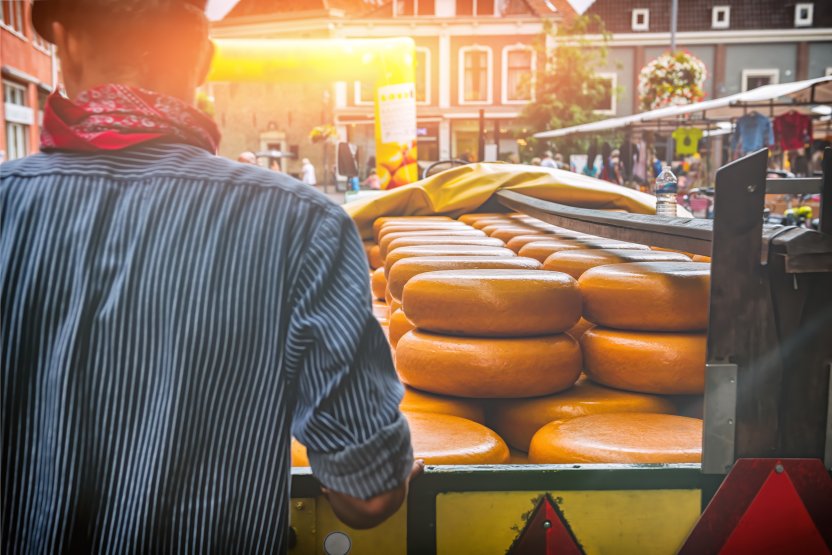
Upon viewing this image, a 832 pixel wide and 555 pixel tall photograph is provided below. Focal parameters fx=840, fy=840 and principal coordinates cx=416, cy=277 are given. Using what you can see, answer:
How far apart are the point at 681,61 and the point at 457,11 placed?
51.1ft

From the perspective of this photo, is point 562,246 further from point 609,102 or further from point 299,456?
point 609,102

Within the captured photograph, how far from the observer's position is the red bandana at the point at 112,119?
101 centimetres

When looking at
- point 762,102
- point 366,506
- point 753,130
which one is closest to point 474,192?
point 366,506

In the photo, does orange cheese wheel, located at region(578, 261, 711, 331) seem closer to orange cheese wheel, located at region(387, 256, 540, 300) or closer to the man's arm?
orange cheese wheel, located at region(387, 256, 540, 300)

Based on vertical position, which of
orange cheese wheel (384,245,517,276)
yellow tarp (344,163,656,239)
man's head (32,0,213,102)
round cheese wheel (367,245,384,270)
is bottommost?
round cheese wheel (367,245,384,270)

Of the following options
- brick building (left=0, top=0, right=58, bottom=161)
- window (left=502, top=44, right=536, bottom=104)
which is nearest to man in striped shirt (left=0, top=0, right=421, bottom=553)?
brick building (left=0, top=0, right=58, bottom=161)

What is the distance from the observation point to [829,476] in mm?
1262

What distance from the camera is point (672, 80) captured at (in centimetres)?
1655

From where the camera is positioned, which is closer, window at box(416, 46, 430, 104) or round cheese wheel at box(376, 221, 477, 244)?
round cheese wheel at box(376, 221, 477, 244)

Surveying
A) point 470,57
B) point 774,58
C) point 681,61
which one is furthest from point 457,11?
point 681,61

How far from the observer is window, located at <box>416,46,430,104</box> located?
30859 mm

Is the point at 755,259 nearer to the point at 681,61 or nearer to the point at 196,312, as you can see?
the point at 196,312

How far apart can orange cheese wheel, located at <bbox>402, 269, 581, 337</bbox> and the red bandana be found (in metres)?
1.00

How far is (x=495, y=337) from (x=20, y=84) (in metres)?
18.9
